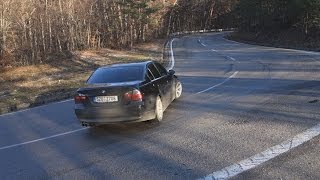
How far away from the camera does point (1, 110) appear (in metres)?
15.6

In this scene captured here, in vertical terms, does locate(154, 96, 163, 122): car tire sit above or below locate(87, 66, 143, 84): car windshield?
below

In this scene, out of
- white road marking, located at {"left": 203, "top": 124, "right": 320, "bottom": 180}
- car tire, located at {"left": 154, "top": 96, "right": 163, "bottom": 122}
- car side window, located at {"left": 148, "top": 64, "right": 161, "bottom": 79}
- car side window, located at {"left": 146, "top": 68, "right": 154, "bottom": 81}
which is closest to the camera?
white road marking, located at {"left": 203, "top": 124, "right": 320, "bottom": 180}

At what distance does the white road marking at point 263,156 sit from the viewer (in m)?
6.70

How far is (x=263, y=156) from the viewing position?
7.38 m

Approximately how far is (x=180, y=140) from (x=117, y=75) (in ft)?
9.38

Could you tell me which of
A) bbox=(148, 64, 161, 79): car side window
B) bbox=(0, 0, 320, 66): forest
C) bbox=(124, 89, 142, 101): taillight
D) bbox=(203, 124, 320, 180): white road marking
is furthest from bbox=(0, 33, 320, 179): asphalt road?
bbox=(0, 0, 320, 66): forest

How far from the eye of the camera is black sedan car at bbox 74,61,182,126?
10.1m

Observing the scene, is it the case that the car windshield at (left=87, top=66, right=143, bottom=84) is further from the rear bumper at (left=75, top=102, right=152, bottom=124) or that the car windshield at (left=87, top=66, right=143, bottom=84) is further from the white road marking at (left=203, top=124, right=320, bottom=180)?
the white road marking at (left=203, top=124, right=320, bottom=180)

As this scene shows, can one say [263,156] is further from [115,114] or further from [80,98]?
[80,98]

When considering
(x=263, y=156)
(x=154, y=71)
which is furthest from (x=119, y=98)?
(x=263, y=156)

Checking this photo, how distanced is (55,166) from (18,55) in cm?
3456

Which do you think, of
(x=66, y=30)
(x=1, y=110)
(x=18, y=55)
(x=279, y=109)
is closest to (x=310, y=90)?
(x=279, y=109)

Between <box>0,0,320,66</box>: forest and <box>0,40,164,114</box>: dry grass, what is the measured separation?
175 inches

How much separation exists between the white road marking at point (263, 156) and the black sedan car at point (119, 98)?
3343 millimetres
